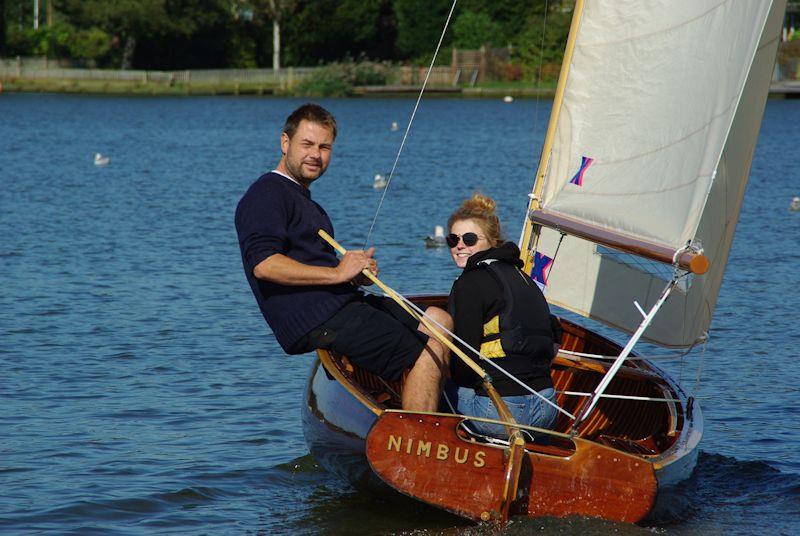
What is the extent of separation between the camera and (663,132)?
738 centimetres

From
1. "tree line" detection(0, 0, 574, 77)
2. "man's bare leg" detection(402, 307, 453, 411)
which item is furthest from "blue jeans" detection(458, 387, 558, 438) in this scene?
"tree line" detection(0, 0, 574, 77)

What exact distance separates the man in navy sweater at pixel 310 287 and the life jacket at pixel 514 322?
0.92 ft

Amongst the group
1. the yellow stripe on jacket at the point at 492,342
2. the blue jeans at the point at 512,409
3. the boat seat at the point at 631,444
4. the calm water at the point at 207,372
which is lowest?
the calm water at the point at 207,372

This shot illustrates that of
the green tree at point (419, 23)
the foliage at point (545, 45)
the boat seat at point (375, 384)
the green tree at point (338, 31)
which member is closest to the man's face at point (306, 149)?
the boat seat at point (375, 384)

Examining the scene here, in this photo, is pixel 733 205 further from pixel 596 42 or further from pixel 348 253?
pixel 348 253

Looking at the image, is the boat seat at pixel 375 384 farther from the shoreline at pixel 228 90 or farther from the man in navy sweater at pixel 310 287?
the shoreline at pixel 228 90

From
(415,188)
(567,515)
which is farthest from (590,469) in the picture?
(415,188)

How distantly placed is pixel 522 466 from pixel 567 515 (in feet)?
1.18

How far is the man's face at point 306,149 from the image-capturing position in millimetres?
6480

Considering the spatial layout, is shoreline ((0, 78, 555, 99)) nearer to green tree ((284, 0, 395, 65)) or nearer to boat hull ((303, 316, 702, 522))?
green tree ((284, 0, 395, 65))

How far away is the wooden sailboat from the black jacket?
1.12 ft

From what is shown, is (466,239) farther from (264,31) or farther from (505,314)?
(264,31)

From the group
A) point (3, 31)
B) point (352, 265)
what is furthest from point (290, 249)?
point (3, 31)

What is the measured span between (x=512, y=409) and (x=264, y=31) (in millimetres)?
69503
